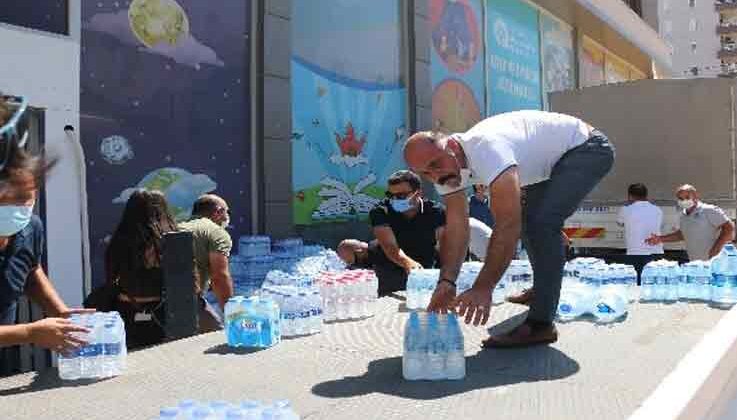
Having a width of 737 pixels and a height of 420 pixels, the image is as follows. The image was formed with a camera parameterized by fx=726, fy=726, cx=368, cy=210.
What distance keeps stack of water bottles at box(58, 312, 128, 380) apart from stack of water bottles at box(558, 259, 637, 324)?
8.73ft

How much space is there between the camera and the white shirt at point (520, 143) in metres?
3.55

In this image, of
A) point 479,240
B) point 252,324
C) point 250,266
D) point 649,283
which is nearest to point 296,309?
point 252,324

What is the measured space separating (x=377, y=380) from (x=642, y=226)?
626 cm

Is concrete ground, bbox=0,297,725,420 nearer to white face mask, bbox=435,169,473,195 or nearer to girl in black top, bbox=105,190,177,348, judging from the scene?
girl in black top, bbox=105,190,177,348

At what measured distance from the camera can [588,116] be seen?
10844 millimetres

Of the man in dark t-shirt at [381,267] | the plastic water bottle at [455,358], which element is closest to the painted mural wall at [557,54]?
the man in dark t-shirt at [381,267]

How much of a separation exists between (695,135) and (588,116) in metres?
1.56

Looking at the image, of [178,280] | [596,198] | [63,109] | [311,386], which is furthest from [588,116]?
[311,386]

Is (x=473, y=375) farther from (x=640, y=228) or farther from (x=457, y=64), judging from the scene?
(x=457, y=64)

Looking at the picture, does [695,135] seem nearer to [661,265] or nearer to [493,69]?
[661,265]

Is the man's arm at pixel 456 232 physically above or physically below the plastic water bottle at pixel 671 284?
above

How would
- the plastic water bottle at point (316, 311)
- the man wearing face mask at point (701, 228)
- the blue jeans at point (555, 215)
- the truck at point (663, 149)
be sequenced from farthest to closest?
1. the truck at point (663, 149)
2. the man wearing face mask at point (701, 228)
3. the plastic water bottle at point (316, 311)
4. the blue jeans at point (555, 215)

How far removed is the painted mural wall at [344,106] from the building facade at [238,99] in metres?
0.03

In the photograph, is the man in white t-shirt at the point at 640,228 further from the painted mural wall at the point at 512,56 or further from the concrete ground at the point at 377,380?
the painted mural wall at the point at 512,56
